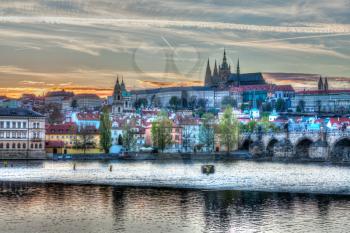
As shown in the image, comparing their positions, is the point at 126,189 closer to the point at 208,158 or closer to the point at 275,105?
the point at 208,158

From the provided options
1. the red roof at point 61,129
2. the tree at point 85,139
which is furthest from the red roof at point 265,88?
the red roof at point 61,129

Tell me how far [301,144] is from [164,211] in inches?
1917

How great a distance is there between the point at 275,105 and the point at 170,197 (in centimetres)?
12356

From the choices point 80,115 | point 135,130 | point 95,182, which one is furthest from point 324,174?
point 80,115

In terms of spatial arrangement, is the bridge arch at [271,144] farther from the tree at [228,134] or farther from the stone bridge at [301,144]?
the tree at [228,134]

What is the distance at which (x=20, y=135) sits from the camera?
202 feet

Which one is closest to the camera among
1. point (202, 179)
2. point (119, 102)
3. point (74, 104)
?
point (202, 179)

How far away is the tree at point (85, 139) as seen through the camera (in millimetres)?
71438

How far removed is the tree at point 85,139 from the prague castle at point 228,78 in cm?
9182

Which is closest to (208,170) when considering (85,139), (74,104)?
(85,139)

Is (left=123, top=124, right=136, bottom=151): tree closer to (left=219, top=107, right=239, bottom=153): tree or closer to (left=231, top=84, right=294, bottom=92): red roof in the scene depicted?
(left=219, top=107, right=239, bottom=153): tree

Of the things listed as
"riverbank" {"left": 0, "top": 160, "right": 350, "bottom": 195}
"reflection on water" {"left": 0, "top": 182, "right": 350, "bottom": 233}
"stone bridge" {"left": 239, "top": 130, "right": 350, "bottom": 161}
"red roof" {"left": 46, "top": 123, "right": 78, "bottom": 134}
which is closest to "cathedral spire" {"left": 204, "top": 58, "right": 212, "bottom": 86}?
"stone bridge" {"left": 239, "top": 130, "right": 350, "bottom": 161}

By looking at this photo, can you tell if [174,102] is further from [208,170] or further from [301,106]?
[208,170]

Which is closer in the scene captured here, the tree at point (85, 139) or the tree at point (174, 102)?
the tree at point (85, 139)
